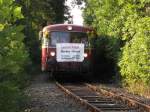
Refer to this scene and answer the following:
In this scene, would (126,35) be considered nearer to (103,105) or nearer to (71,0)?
(103,105)

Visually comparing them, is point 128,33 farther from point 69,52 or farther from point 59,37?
point 59,37

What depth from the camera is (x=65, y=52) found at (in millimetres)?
25672

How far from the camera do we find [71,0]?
168 feet

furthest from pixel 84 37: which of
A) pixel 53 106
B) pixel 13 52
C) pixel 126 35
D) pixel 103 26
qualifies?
pixel 13 52

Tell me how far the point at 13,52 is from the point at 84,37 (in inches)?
675

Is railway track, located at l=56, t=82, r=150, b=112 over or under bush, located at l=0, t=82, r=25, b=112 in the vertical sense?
under

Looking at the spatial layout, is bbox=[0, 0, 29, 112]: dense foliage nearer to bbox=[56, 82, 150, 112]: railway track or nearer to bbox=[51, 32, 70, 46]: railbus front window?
bbox=[56, 82, 150, 112]: railway track

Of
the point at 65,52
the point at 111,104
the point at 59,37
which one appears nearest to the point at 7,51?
the point at 111,104

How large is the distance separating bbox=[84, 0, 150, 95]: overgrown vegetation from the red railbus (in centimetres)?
131

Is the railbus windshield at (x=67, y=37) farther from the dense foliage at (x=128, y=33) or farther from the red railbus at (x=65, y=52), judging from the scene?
the dense foliage at (x=128, y=33)

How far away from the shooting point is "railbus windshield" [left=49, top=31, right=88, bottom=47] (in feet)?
85.4

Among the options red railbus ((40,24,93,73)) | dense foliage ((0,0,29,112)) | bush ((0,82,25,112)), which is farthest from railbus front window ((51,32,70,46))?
dense foliage ((0,0,29,112))

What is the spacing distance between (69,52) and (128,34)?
360 cm

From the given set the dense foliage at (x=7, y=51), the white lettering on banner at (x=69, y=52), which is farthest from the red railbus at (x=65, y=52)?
the dense foliage at (x=7, y=51)
